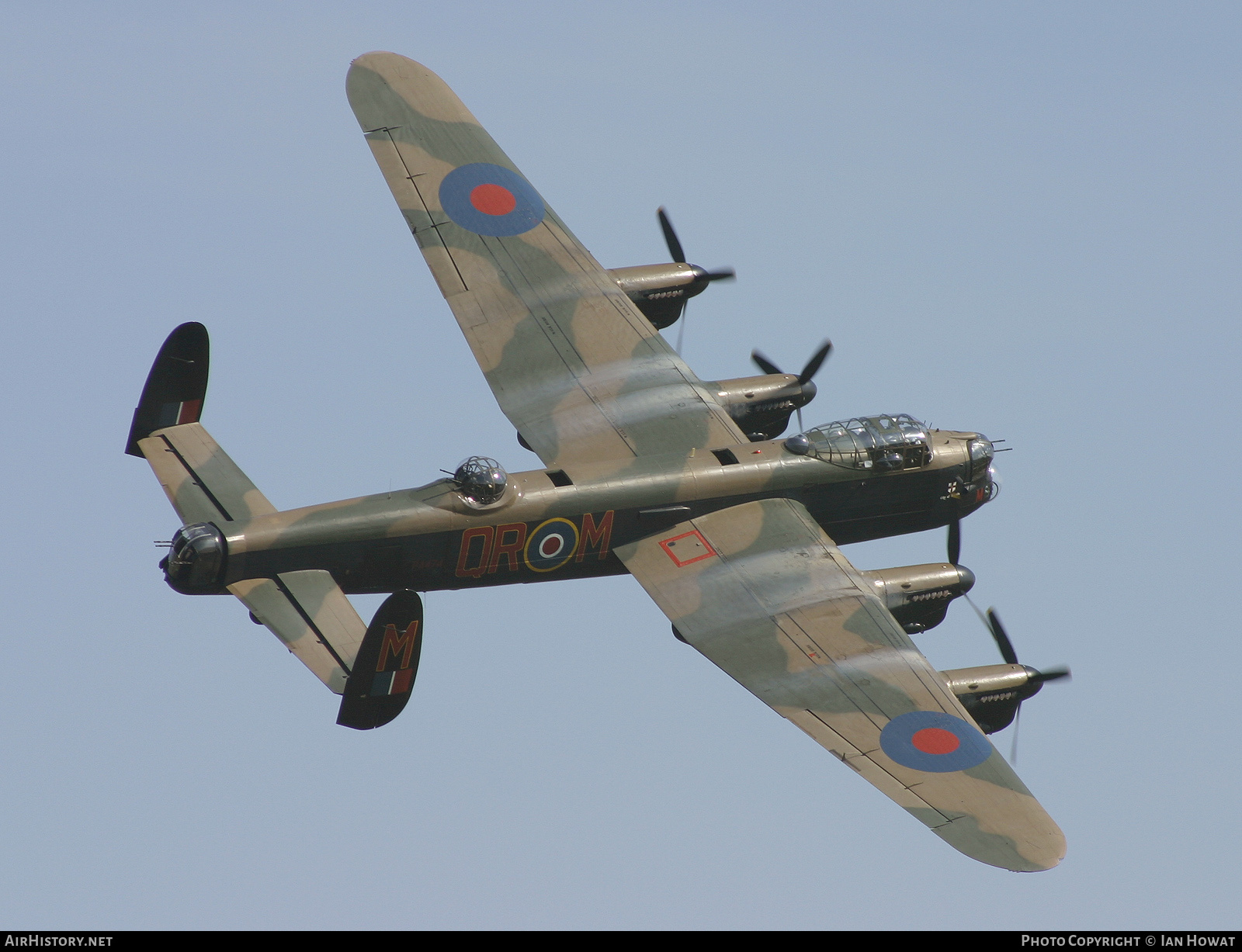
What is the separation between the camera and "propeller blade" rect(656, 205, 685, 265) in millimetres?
47438

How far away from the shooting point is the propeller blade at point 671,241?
47438mm

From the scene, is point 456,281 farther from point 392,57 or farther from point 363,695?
point 363,695

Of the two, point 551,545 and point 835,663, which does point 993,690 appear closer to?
point 835,663

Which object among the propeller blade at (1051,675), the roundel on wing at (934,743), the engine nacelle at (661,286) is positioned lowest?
the roundel on wing at (934,743)

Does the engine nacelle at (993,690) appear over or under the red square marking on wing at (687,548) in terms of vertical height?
under

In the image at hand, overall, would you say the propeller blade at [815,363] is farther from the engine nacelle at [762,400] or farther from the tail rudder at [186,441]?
the tail rudder at [186,441]

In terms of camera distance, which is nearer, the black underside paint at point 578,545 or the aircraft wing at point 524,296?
the black underside paint at point 578,545

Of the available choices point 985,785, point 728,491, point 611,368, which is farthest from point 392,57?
point 985,785

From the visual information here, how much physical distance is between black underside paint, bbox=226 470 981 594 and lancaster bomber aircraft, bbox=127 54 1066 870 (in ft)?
0.16

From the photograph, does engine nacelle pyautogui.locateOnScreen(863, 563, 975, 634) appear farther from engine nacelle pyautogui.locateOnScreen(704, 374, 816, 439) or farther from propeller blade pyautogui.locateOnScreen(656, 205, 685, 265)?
propeller blade pyautogui.locateOnScreen(656, 205, 685, 265)

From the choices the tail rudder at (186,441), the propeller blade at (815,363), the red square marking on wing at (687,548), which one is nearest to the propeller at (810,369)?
the propeller blade at (815,363)

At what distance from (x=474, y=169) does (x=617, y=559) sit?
12.1 metres

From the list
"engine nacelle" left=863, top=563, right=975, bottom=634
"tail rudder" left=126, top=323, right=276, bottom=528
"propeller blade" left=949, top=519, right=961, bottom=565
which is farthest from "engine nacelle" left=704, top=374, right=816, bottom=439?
"tail rudder" left=126, top=323, right=276, bottom=528

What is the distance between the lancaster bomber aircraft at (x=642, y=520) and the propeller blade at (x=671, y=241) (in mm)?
102
